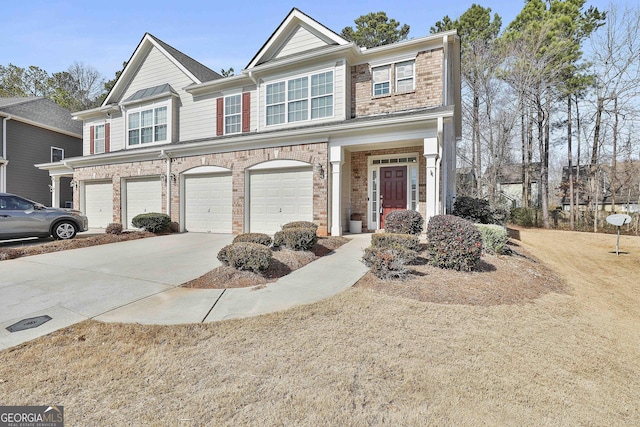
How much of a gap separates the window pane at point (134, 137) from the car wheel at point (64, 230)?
21.0ft

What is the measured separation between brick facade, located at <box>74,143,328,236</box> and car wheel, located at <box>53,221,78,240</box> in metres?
3.22

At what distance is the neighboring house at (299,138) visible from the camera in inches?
370

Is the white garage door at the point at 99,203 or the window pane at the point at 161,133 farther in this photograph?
the white garage door at the point at 99,203

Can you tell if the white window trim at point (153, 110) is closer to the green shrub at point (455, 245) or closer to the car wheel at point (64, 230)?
the car wheel at point (64, 230)

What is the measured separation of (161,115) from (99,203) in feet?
18.2

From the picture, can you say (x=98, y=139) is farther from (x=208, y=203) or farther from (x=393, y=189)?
(x=393, y=189)

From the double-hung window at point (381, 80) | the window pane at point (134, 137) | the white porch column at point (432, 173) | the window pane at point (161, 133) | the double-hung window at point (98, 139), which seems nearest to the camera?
the white porch column at point (432, 173)

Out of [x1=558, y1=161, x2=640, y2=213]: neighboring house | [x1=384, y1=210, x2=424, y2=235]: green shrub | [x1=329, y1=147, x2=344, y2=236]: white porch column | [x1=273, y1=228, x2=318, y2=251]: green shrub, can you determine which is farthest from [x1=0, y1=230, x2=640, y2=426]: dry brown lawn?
[x1=558, y1=161, x2=640, y2=213]: neighboring house

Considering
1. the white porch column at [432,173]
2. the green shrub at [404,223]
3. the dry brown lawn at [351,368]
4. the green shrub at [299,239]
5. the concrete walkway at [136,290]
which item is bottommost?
the dry brown lawn at [351,368]

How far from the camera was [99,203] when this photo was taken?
1452 cm

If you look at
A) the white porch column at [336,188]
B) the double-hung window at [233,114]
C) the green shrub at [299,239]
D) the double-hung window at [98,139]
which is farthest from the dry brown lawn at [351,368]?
the double-hung window at [98,139]

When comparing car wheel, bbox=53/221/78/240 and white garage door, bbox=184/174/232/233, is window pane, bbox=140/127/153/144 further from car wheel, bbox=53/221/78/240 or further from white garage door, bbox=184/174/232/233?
car wheel, bbox=53/221/78/240

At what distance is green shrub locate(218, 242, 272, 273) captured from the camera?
16.8 ft

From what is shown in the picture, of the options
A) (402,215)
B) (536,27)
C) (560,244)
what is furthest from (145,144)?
(536,27)
